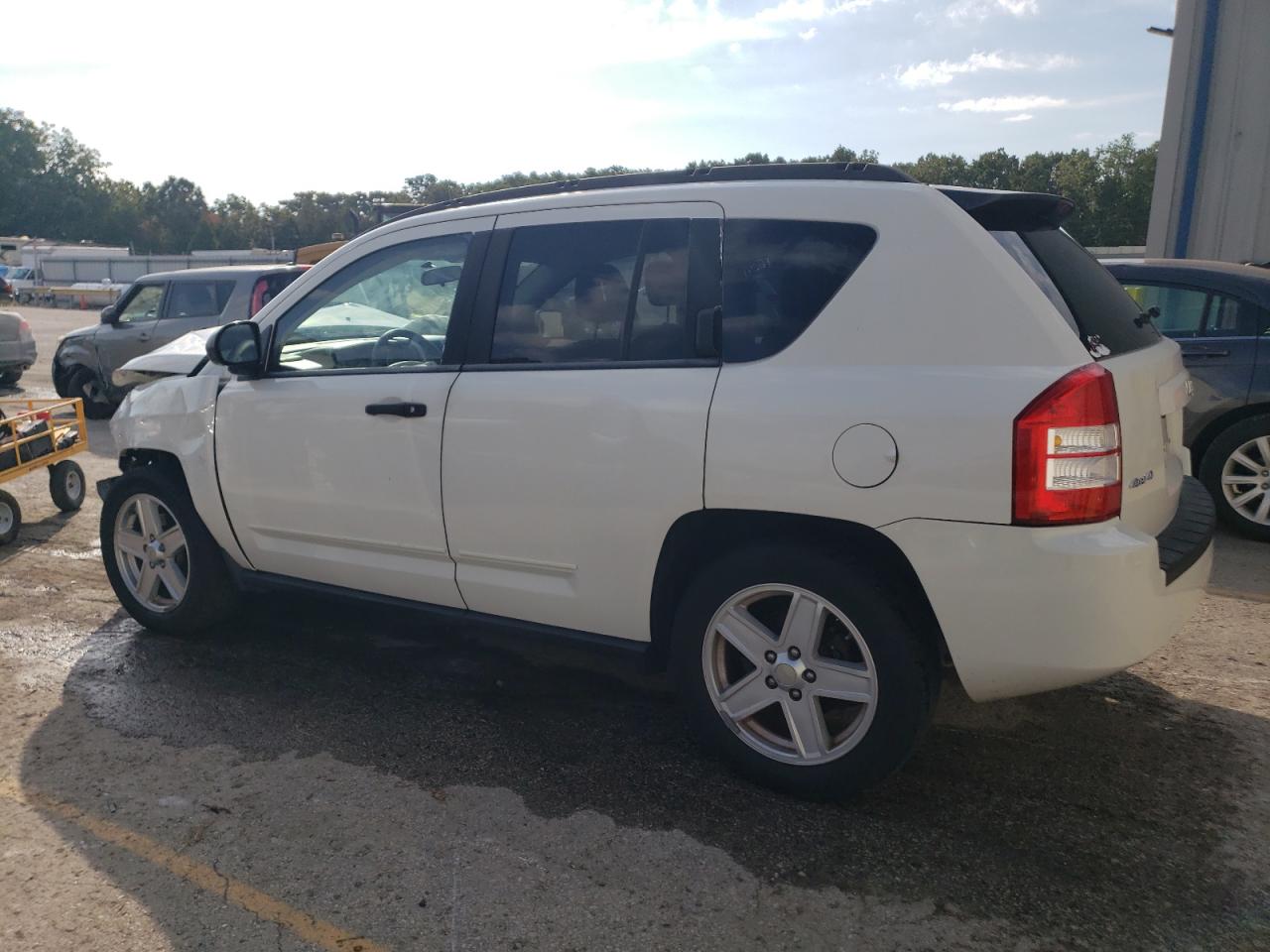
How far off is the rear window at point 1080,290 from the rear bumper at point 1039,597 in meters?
0.60

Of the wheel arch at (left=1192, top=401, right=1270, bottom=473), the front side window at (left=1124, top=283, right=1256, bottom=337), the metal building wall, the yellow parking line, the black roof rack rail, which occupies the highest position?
the metal building wall

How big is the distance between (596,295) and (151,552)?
2678 mm

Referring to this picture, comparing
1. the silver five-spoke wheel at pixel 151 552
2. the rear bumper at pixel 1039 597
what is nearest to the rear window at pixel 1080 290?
the rear bumper at pixel 1039 597

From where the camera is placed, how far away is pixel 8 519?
21.9 ft

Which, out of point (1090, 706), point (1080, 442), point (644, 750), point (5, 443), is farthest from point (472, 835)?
point (5, 443)

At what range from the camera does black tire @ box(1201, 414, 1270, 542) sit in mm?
6352

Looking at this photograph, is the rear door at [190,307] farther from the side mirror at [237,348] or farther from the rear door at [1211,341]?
the rear door at [1211,341]

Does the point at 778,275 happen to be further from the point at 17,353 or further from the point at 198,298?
the point at 17,353

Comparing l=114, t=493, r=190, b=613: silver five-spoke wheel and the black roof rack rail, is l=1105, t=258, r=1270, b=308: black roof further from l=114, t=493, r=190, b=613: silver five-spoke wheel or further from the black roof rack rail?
l=114, t=493, r=190, b=613: silver five-spoke wheel

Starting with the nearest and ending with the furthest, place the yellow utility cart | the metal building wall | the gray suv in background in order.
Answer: the yellow utility cart
the gray suv in background
the metal building wall

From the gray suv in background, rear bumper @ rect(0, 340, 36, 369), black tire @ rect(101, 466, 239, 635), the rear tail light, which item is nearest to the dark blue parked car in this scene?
the rear tail light

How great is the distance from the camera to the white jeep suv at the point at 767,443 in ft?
9.46

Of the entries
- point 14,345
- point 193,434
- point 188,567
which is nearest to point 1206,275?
point 193,434

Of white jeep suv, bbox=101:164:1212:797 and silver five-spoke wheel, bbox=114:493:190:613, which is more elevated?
white jeep suv, bbox=101:164:1212:797
